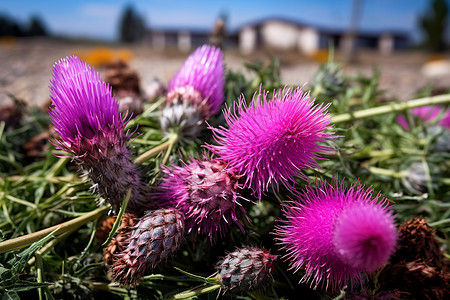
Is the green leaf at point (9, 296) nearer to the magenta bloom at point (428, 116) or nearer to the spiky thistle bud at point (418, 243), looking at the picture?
the spiky thistle bud at point (418, 243)

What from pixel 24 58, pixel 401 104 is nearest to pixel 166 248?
pixel 401 104

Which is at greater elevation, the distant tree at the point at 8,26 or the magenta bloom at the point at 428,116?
the distant tree at the point at 8,26

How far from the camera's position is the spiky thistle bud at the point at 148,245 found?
0.69 metres

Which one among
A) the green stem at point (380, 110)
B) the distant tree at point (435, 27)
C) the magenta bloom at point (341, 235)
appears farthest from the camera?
the distant tree at point (435, 27)

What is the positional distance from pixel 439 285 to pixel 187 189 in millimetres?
598

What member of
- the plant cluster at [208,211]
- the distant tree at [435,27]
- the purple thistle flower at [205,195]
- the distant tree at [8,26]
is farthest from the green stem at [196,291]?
the distant tree at [435,27]

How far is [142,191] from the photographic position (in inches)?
31.5

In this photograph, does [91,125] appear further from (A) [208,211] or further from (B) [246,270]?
(B) [246,270]

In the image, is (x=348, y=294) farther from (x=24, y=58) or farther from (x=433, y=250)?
(x=24, y=58)

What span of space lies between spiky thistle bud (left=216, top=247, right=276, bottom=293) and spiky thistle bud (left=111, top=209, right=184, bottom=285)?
0.11 metres

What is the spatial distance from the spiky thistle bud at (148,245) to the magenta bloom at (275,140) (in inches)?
6.6

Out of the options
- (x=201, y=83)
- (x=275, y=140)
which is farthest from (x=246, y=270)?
(x=201, y=83)

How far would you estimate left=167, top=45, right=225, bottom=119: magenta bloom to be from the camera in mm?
937

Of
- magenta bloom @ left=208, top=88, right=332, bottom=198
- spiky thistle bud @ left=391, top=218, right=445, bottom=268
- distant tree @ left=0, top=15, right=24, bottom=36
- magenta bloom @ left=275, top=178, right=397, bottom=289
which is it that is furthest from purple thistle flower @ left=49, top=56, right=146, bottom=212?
distant tree @ left=0, top=15, right=24, bottom=36
